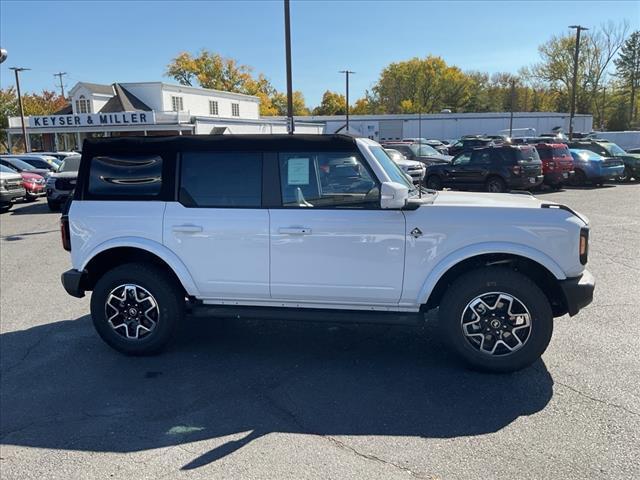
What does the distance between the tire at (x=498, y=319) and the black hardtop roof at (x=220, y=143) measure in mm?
1542

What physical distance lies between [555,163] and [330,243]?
57.8ft

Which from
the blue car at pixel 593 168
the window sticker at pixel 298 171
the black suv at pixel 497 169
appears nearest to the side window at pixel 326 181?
the window sticker at pixel 298 171

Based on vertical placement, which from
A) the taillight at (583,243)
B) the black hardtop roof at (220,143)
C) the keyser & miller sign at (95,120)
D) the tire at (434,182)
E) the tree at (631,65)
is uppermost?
the tree at (631,65)

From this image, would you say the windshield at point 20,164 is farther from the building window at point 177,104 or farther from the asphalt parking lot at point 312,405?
the building window at point 177,104

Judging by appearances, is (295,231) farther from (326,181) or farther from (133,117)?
(133,117)

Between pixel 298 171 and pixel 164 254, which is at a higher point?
pixel 298 171

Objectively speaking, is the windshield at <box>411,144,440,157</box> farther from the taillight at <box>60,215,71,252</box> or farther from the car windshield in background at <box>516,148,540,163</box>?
the taillight at <box>60,215,71,252</box>

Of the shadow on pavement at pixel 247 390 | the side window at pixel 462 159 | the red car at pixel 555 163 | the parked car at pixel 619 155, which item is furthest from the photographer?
the parked car at pixel 619 155

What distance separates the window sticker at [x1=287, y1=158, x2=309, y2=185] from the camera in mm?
4574

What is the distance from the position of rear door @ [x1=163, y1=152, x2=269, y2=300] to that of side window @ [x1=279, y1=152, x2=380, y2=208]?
0.26 metres

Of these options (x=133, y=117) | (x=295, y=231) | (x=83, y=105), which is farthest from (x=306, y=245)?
(x=83, y=105)

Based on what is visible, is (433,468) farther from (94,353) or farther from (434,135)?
(434,135)

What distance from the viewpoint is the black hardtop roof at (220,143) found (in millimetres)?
4535

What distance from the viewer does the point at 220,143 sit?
4.70m
